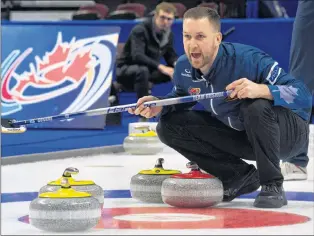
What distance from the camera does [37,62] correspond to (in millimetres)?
7859

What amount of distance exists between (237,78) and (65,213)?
3.35 ft

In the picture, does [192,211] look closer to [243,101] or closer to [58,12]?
[243,101]

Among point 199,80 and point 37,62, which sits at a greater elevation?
point 199,80

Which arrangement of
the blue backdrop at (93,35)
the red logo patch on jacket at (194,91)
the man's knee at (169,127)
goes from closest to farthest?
the red logo patch on jacket at (194,91)
the man's knee at (169,127)
the blue backdrop at (93,35)

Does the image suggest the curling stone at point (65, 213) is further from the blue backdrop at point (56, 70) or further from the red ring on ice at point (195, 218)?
the blue backdrop at point (56, 70)

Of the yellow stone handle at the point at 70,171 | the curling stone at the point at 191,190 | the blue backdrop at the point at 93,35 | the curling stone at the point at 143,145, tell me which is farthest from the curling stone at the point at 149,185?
the blue backdrop at the point at 93,35

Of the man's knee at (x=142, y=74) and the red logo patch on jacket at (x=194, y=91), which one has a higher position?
the red logo patch on jacket at (x=194, y=91)

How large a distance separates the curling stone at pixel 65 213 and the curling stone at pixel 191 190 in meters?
0.62

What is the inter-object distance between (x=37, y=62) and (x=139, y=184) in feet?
14.9

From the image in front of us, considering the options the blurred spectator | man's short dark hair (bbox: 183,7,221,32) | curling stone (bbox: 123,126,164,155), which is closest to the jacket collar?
man's short dark hair (bbox: 183,7,221,32)

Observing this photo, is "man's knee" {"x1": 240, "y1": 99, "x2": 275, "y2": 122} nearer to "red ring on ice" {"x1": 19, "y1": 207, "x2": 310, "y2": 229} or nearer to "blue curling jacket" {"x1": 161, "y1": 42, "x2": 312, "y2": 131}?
"blue curling jacket" {"x1": 161, "y1": 42, "x2": 312, "y2": 131}

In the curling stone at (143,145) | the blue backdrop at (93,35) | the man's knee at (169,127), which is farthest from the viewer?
the blue backdrop at (93,35)

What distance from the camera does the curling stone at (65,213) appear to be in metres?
2.68

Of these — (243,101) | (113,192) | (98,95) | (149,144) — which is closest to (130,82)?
(98,95)
